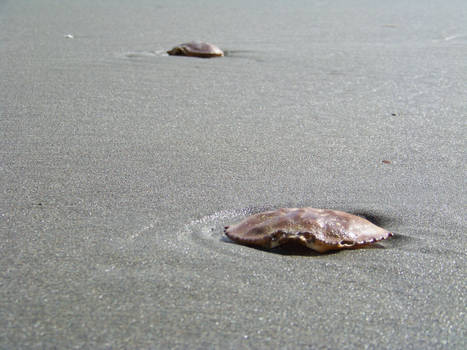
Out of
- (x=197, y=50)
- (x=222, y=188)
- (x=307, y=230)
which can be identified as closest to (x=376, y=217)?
(x=307, y=230)

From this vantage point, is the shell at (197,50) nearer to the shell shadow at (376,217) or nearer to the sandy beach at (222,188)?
the sandy beach at (222,188)

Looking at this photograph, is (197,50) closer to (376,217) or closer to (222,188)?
(222,188)

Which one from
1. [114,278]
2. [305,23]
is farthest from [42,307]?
[305,23]

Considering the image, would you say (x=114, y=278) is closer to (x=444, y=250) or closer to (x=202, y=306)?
(x=202, y=306)

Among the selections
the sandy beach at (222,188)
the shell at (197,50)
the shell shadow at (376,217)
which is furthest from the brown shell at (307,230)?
the shell at (197,50)

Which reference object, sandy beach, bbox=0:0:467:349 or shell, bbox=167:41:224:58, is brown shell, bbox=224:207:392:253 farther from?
shell, bbox=167:41:224:58
